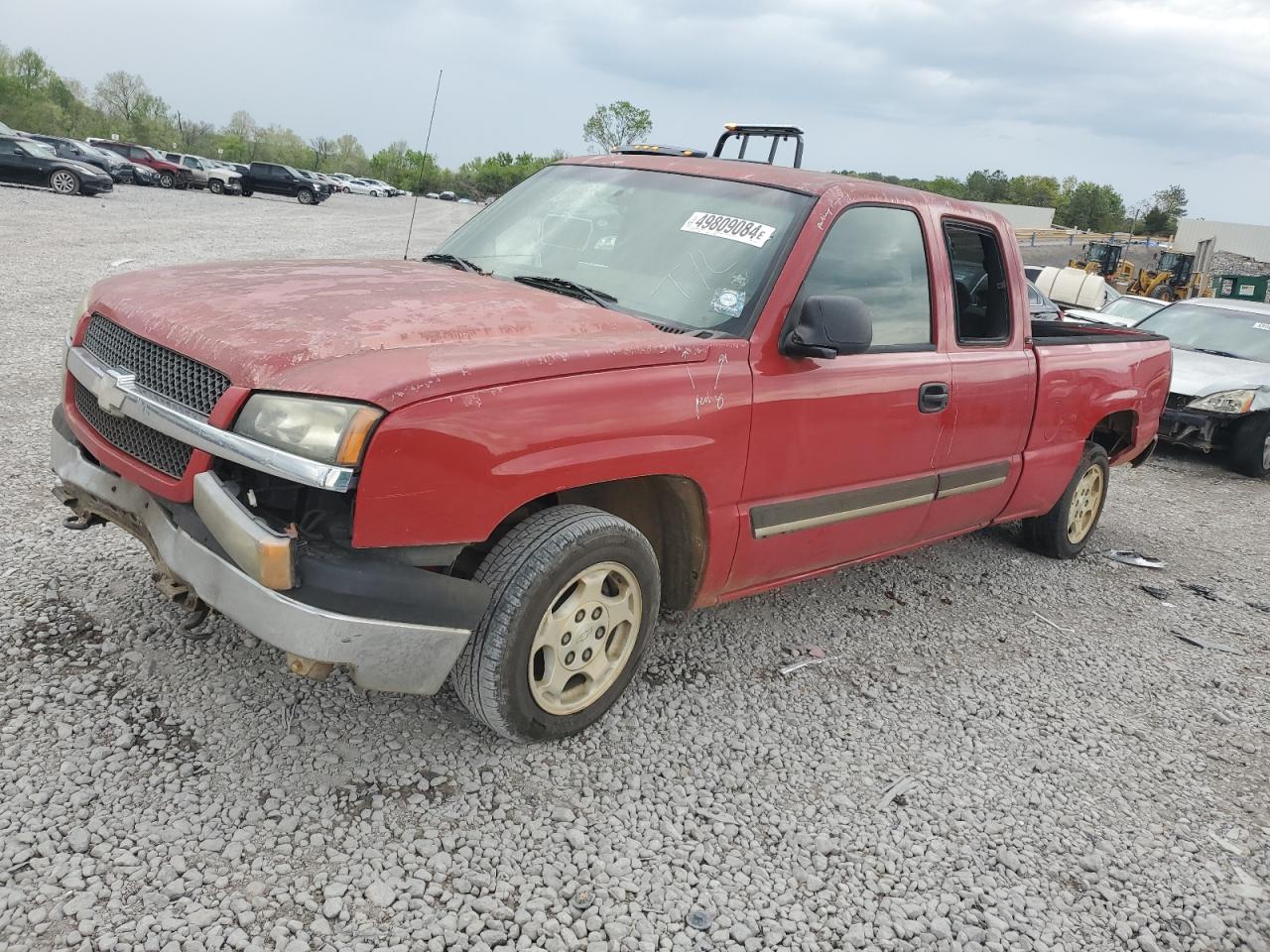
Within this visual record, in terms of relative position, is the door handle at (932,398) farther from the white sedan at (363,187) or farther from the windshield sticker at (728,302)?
the white sedan at (363,187)

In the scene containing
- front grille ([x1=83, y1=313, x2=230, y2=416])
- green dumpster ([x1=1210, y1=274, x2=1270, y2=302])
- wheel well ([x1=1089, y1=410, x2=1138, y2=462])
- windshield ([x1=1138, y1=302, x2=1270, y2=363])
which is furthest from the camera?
green dumpster ([x1=1210, y1=274, x2=1270, y2=302])

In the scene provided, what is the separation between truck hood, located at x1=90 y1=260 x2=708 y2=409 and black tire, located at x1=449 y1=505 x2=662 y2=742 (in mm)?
461

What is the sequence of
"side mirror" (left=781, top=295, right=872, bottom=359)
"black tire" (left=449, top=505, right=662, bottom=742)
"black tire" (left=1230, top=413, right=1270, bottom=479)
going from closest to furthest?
"black tire" (left=449, top=505, right=662, bottom=742), "side mirror" (left=781, top=295, right=872, bottom=359), "black tire" (left=1230, top=413, right=1270, bottom=479)

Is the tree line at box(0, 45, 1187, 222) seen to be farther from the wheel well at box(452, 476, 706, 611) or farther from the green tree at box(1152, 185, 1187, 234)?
the wheel well at box(452, 476, 706, 611)

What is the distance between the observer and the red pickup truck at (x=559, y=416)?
97.0 inches

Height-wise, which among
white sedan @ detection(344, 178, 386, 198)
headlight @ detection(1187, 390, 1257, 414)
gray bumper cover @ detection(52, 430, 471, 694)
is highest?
white sedan @ detection(344, 178, 386, 198)

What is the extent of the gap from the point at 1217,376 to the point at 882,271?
7135 mm

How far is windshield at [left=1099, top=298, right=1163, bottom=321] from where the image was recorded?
13.4 meters

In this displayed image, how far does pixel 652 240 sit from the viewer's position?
365 centimetres

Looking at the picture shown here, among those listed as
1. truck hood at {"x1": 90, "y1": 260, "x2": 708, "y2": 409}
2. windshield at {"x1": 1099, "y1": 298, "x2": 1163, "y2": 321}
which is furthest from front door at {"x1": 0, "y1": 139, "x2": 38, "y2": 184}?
truck hood at {"x1": 90, "y1": 260, "x2": 708, "y2": 409}

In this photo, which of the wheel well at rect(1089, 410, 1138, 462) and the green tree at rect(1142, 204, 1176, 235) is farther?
the green tree at rect(1142, 204, 1176, 235)

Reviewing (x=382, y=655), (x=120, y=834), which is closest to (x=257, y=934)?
(x=120, y=834)

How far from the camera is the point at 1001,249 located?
4590 millimetres

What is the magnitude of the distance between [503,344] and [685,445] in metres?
0.66
